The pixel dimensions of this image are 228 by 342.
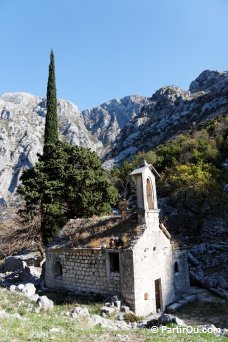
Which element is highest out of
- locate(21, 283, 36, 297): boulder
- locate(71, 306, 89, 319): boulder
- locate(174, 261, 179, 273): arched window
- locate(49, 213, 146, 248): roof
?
locate(49, 213, 146, 248): roof

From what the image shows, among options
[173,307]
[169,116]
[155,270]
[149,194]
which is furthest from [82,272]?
[169,116]

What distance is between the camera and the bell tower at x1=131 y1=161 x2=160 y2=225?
17.2 metres

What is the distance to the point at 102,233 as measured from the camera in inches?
738

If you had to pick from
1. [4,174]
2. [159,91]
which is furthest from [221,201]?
[159,91]

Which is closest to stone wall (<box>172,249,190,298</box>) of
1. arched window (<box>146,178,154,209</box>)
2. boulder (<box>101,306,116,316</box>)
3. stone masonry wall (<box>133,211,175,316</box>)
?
stone masonry wall (<box>133,211,175,316</box>)

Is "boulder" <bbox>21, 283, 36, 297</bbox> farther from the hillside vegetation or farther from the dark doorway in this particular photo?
the hillside vegetation

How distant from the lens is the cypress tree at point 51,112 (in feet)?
127

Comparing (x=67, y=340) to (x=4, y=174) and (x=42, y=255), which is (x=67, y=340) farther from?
(x=4, y=174)

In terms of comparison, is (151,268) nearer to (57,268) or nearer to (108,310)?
(108,310)

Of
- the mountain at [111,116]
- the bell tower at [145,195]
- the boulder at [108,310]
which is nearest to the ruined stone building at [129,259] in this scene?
the bell tower at [145,195]

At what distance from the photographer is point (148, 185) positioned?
18312 millimetres

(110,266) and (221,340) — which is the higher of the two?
(110,266)

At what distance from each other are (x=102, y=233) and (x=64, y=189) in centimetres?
1193

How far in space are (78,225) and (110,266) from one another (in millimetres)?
4909
